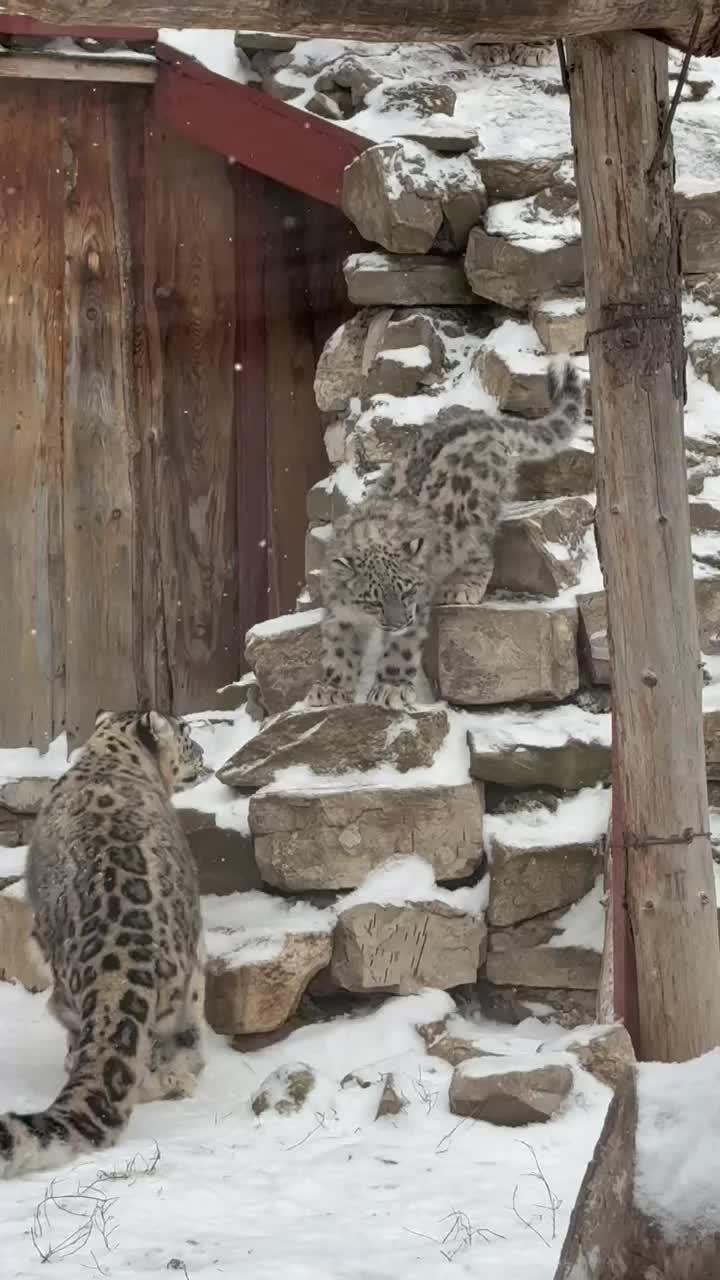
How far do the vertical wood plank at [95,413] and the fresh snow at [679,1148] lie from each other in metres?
6.06

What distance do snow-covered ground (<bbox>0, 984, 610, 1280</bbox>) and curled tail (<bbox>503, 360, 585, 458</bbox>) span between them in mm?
2631

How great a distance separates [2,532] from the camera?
881 cm

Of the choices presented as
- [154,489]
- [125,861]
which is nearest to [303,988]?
[125,861]

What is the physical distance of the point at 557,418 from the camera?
764 centimetres

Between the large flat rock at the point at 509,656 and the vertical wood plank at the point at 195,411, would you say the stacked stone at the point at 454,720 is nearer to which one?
the large flat rock at the point at 509,656

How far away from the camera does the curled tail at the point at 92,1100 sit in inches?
191

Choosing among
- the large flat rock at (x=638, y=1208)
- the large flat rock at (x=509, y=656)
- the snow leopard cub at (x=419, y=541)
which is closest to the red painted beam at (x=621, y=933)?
the large flat rock at (x=509, y=656)

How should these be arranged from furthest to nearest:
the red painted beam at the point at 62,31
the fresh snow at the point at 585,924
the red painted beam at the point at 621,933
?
the red painted beam at the point at 62,31
the fresh snow at the point at 585,924
the red painted beam at the point at 621,933

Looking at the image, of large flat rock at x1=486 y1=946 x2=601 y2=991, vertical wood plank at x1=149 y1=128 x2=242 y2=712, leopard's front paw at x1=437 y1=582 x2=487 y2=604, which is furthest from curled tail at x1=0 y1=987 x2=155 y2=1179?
vertical wood plank at x1=149 y1=128 x2=242 y2=712

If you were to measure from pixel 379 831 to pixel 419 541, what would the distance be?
52.9 inches

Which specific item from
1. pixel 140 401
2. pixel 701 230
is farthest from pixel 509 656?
pixel 140 401

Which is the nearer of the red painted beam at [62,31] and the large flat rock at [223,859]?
the large flat rock at [223,859]

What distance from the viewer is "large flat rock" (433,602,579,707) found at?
274 inches

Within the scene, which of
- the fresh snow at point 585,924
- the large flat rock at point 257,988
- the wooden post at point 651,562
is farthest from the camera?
the fresh snow at point 585,924
